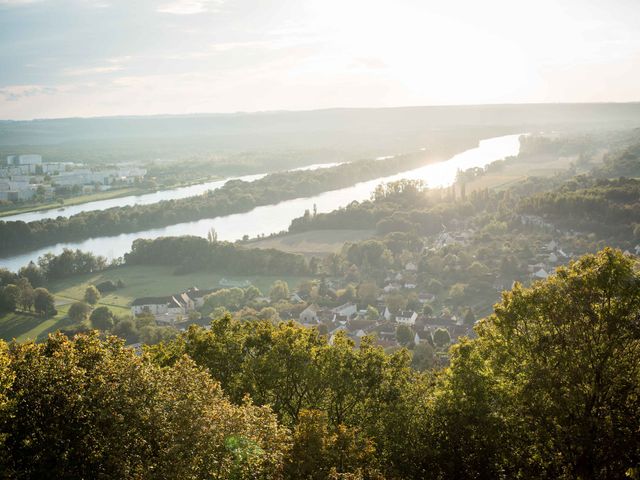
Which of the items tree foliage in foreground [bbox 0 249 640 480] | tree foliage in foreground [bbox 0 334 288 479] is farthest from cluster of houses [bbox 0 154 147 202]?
tree foliage in foreground [bbox 0 249 640 480]

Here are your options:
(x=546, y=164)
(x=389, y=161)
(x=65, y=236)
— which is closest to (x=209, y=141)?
(x=389, y=161)

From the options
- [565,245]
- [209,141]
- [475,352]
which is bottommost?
[565,245]

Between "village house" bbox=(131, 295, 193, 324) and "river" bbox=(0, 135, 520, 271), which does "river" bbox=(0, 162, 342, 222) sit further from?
"village house" bbox=(131, 295, 193, 324)

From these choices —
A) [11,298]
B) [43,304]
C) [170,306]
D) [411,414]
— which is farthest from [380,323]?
[11,298]

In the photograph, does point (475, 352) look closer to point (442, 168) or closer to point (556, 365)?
point (556, 365)

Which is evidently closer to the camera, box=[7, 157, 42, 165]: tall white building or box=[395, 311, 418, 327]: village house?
box=[395, 311, 418, 327]: village house
